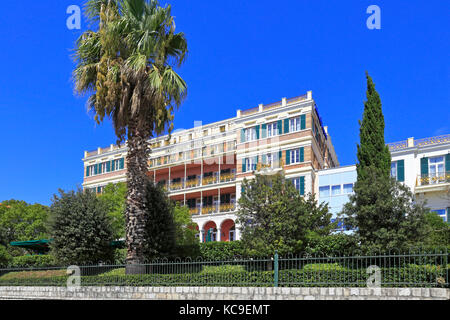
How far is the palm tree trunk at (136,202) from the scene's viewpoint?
744 inches

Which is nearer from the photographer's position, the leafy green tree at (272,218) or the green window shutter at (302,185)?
the leafy green tree at (272,218)

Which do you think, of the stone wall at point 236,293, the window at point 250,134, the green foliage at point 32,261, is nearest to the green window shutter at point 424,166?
the window at point 250,134

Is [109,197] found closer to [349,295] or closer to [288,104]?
[288,104]

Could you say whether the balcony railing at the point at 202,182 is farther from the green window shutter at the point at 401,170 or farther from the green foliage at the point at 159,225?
the green foliage at the point at 159,225

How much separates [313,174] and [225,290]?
23.9 meters

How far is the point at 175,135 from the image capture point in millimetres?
50188

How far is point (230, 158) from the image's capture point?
4459 cm

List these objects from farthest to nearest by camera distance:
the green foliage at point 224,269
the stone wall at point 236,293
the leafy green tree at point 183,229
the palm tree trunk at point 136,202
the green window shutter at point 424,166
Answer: the green window shutter at point 424,166
the leafy green tree at point 183,229
the palm tree trunk at point 136,202
the green foliage at point 224,269
the stone wall at point 236,293

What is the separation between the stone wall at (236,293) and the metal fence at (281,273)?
0.91 ft

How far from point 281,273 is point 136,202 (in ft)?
22.4

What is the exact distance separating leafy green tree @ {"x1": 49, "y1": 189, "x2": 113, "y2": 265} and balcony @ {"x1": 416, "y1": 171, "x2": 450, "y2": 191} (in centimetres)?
2126

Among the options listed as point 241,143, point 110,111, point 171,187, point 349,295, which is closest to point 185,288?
point 349,295

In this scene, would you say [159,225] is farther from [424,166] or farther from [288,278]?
[424,166]

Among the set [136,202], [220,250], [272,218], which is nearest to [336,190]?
[220,250]
